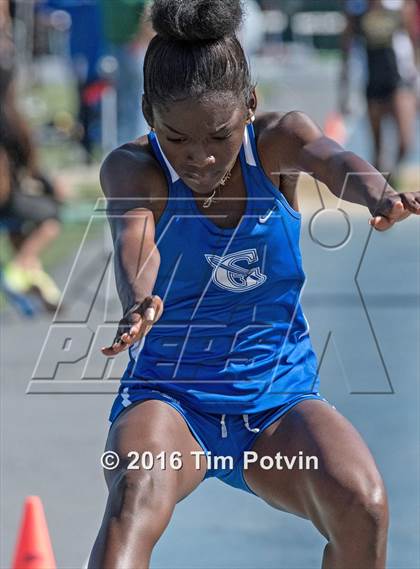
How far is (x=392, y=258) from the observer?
345 inches

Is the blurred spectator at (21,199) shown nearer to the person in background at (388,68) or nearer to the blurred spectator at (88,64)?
the person in background at (388,68)

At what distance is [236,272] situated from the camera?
3.00m

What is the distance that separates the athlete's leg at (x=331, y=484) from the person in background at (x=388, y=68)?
809cm

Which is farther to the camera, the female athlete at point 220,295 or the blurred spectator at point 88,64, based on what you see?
the blurred spectator at point 88,64

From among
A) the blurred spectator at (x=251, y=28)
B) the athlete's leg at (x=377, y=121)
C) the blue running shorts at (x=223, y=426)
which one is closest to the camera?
the blue running shorts at (x=223, y=426)

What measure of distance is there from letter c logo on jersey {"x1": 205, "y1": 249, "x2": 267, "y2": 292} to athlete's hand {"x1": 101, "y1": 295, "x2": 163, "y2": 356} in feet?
1.74

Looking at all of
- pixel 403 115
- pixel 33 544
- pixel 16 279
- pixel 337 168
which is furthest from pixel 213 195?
pixel 403 115

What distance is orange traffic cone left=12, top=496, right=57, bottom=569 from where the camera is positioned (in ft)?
11.6

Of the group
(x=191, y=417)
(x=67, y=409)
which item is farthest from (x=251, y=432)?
(x=67, y=409)

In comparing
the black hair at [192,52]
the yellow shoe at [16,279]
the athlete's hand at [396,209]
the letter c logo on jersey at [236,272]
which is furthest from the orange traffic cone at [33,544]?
the yellow shoe at [16,279]

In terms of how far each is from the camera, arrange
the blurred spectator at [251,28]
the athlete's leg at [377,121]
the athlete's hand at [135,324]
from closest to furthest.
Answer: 1. the athlete's hand at [135,324]
2. the blurred spectator at [251,28]
3. the athlete's leg at [377,121]

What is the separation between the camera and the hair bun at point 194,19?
8.95 feet

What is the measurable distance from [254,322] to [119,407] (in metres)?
0.40

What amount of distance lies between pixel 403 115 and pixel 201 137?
8482 millimetres
